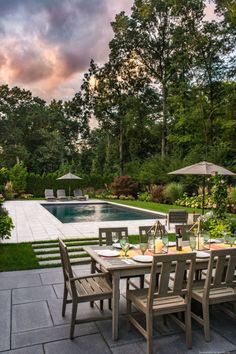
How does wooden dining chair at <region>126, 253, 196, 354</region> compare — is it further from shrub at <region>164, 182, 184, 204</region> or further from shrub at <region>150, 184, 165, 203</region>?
shrub at <region>150, 184, 165, 203</region>

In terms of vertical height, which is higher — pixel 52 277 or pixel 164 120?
pixel 164 120

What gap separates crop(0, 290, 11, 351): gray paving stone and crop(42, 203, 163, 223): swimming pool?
8.23m

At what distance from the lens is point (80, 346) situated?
2.86 meters

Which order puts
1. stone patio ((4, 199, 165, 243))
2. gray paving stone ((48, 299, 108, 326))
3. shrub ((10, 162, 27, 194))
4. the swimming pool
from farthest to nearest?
shrub ((10, 162, 27, 194)) → the swimming pool → stone patio ((4, 199, 165, 243)) → gray paving stone ((48, 299, 108, 326))

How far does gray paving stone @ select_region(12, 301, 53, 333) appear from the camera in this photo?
3.19m

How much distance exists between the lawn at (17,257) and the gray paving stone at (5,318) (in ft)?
3.66

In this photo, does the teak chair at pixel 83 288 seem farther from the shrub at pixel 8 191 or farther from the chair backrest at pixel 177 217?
the shrub at pixel 8 191

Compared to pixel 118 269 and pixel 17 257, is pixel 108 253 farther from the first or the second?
pixel 17 257

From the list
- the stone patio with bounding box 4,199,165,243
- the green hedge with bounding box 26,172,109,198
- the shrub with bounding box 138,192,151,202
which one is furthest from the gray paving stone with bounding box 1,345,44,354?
the green hedge with bounding box 26,172,109,198

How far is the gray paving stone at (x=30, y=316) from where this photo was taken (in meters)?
3.19

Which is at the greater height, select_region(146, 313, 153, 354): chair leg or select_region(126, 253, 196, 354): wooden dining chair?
select_region(126, 253, 196, 354): wooden dining chair

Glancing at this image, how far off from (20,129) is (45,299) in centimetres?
2909

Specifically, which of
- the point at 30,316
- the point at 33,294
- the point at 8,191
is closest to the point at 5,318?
the point at 30,316

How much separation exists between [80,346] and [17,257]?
3307 mm
